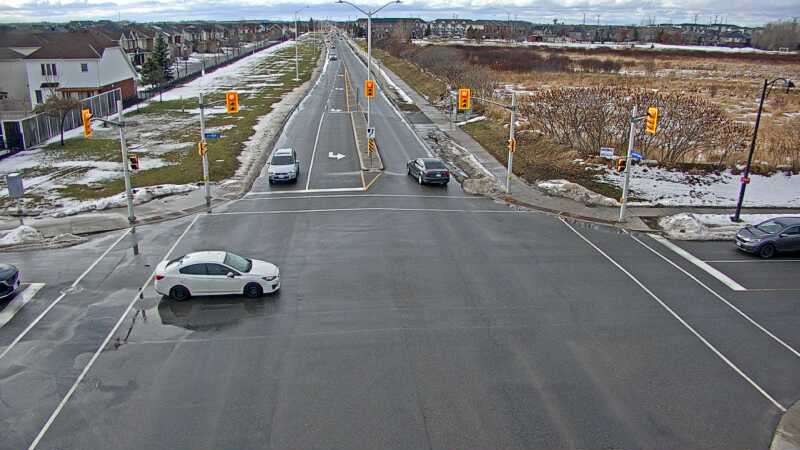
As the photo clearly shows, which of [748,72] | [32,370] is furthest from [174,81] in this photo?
[748,72]

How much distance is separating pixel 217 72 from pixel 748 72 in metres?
92.9

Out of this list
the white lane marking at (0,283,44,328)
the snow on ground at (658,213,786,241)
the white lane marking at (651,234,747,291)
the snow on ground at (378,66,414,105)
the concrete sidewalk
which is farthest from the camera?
the snow on ground at (378,66,414,105)

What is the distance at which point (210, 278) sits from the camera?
738 inches

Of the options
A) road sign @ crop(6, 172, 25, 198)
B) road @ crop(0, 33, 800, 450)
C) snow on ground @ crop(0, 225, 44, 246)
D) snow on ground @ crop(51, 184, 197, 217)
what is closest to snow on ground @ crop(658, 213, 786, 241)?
road @ crop(0, 33, 800, 450)

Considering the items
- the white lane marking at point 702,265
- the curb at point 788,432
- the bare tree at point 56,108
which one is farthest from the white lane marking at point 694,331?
the bare tree at point 56,108

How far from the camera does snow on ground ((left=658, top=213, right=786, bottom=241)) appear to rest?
86.0 ft

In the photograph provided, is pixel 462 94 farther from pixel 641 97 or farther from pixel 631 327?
pixel 631 327

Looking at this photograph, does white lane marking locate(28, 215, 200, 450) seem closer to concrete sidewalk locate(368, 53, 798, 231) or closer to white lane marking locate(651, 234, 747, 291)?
concrete sidewalk locate(368, 53, 798, 231)

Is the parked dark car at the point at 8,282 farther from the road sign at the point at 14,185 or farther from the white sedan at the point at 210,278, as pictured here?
the road sign at the point at 14,185

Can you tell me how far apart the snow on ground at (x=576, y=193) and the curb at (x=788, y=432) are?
1807cm

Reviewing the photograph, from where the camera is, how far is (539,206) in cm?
3053

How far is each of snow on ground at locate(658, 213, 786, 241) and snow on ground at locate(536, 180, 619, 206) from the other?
3368 mm

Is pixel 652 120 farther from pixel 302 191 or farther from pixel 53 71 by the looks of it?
pixel 53 71

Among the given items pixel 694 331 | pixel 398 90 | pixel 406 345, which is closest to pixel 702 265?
pixel 694 331
